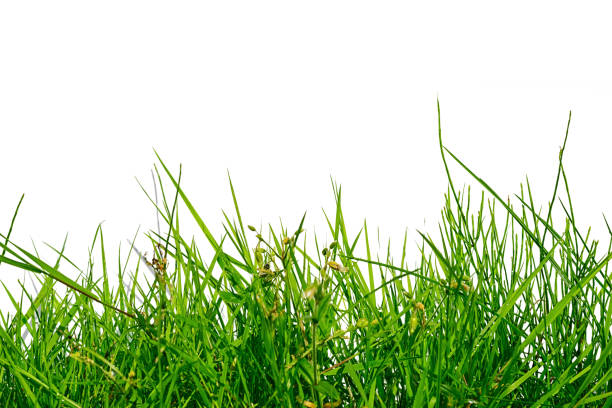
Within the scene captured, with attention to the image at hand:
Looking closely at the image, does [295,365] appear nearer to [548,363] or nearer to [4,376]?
[548,363]

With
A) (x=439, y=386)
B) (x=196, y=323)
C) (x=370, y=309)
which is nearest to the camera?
(x=439, y=386)

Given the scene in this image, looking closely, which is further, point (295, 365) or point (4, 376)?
point (4, 376)

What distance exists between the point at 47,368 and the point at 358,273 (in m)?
0.40

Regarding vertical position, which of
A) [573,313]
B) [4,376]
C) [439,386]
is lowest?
[4,376]

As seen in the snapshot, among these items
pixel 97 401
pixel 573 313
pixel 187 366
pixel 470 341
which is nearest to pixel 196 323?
pixel 187 366

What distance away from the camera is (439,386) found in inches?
22.5

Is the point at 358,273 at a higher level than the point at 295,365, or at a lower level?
higher

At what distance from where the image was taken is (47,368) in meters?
0.70

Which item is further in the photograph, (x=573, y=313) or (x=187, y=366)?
(x=573, y=313)

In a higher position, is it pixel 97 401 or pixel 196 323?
pixel 196 323

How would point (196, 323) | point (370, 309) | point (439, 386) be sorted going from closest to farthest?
point (439, 386), point (196, 323), point (370, 309)

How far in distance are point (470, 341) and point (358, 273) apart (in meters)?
0.25

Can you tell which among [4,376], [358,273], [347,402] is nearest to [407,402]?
[347,402]

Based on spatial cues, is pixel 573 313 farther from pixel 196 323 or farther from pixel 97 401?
pixel 97 401
